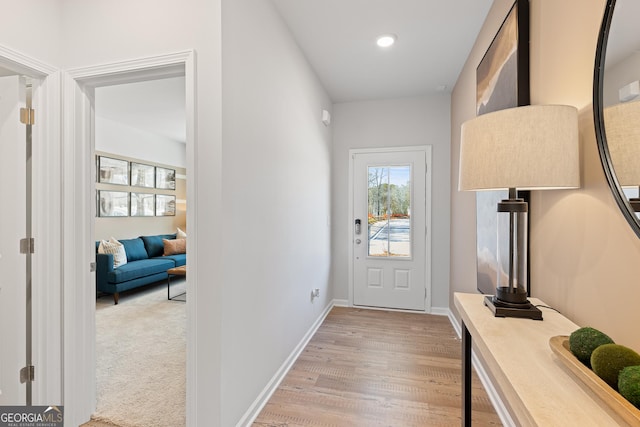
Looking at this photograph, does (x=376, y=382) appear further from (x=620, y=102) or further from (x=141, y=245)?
(x=141, y=245)

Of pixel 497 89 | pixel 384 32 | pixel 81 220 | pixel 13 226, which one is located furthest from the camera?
pixel 384 32

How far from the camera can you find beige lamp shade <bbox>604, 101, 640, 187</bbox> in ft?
2.64

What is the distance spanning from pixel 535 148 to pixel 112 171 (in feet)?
19.2

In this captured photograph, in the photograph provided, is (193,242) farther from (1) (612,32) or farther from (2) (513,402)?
(1) (612,32)

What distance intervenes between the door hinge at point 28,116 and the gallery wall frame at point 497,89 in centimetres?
247

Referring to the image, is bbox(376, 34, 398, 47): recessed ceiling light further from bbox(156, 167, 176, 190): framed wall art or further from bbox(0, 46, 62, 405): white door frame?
bbox(156, 167, 176, 190): framed wall art

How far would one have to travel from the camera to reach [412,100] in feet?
12.1

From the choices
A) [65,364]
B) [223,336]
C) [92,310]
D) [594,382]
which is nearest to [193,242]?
[223,336]

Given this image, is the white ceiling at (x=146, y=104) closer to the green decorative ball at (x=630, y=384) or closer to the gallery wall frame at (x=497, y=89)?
the gallery wall frame at (x=497, y=89)

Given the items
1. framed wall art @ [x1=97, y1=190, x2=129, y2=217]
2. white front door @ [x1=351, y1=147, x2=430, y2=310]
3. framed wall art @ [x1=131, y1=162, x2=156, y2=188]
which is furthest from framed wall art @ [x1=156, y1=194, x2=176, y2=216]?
white front door @ [x1=351, y1=147, x2=430, y2=310]

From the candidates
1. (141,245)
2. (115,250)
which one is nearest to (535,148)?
(115,250)

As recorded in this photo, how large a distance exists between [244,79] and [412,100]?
2.66m

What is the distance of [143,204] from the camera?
5602 mm

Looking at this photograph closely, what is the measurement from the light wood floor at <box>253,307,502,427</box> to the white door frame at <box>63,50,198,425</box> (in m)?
1.08
